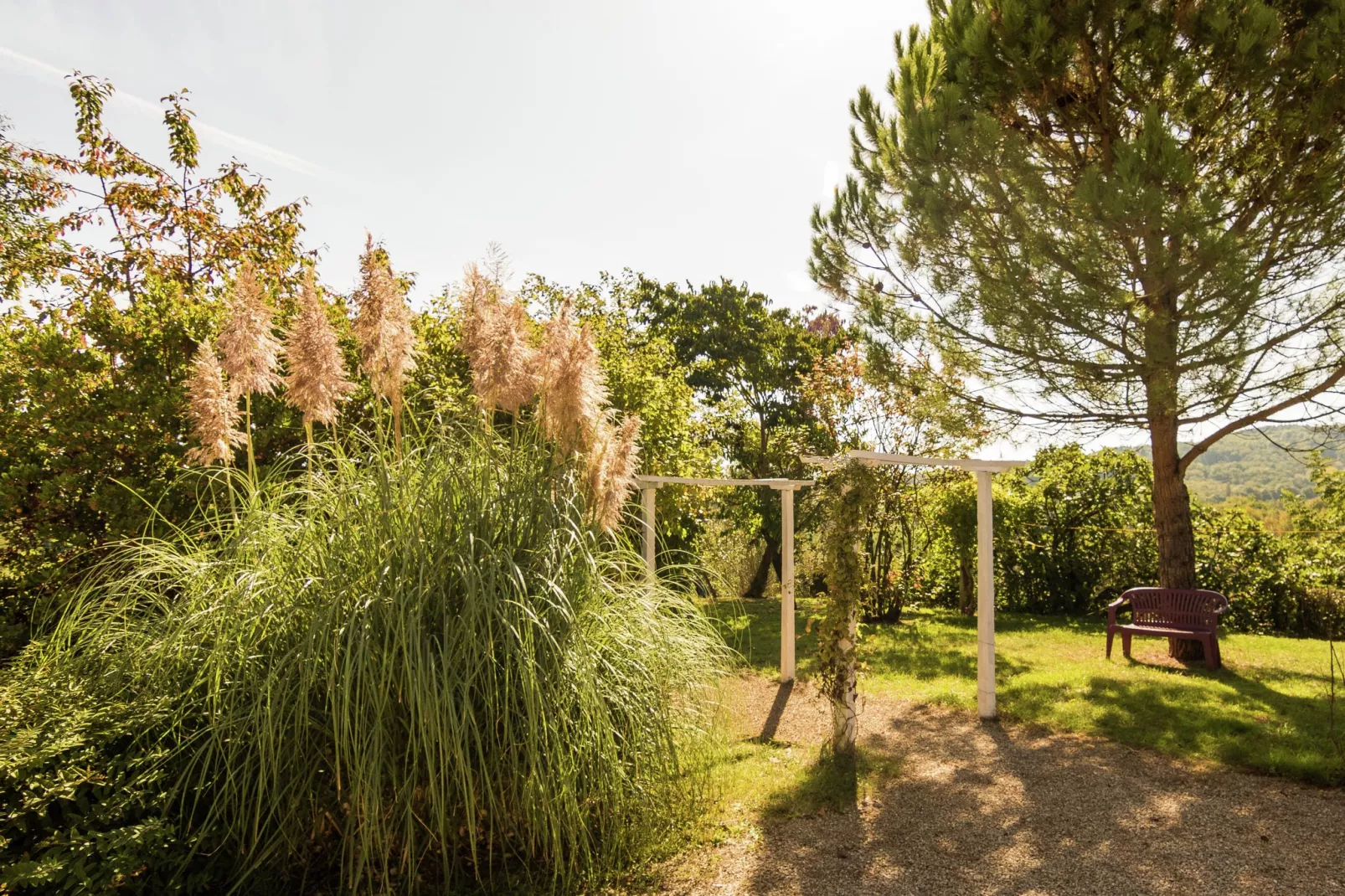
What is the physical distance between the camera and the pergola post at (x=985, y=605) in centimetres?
553

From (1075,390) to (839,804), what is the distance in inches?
173

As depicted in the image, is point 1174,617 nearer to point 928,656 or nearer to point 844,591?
point 928,656

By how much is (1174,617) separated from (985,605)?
8.80ft

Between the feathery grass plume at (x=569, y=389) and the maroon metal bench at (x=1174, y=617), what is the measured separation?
5.78 metres

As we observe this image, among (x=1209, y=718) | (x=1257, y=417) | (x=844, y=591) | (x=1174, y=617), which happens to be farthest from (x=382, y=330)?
(x=1174, y=617)

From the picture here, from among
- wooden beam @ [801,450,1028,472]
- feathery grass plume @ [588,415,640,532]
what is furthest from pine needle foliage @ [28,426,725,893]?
wooden beam @ [801,450,1028,472]

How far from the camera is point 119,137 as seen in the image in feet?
29.2

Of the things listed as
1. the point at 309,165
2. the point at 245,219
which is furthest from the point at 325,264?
the point at 309,165

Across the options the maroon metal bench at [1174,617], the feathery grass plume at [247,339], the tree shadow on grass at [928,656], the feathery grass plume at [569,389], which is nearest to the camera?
the feathery grass plume at [569,389]

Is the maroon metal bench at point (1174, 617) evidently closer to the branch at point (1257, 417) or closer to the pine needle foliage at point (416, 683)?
the branch at point (1257, 417)

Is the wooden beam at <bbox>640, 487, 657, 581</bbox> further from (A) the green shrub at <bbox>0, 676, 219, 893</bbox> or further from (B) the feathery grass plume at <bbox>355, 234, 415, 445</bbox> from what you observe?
(A) the green shrub at <bbox>0, 676, 219, 893</bbox>

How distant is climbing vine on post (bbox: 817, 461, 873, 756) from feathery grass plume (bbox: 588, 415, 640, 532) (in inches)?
63.3

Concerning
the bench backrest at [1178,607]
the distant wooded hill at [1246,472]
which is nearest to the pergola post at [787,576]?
the bench backrest at [1178,607]

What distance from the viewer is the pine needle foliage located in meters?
2.65
